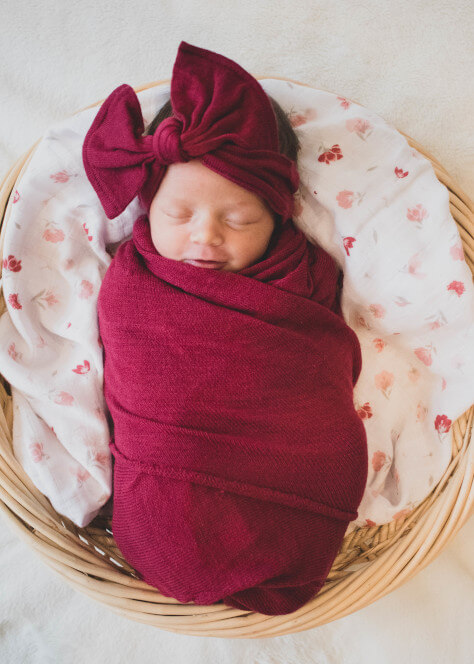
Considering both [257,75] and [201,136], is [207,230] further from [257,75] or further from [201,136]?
[257,75]

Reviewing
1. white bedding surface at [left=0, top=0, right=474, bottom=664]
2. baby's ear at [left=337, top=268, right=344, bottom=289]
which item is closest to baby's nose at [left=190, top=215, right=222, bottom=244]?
baby's ear at [left=337, top=268, right=344, bottom=289]

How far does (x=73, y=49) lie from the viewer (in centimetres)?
150

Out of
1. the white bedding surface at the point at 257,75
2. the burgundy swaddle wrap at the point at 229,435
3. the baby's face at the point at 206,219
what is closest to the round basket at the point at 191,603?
the burgundy swaddle wrap at the point at 229,435

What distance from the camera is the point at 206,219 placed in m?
1.02

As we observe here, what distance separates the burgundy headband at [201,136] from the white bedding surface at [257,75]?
51 centimetres

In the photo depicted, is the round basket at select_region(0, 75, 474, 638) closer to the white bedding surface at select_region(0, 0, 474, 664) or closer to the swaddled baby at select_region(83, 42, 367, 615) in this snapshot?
the swaddled baby at select_region(83, 42, 367, 615)

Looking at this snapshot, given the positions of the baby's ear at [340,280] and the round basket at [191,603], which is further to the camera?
the baby's ear at [340,280]

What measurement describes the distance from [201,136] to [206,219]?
0.13m

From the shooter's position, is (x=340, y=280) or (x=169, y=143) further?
(x=340, y=280)

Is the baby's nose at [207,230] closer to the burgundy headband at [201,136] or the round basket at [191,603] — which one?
the burgundy headband at [201,136]

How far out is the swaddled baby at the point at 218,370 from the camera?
0.99m

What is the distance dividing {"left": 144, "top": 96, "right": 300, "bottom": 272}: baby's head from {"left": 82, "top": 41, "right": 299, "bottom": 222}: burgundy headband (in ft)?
0.08

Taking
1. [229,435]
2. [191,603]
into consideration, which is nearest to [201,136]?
[229,435]

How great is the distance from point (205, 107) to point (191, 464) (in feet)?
1.84
